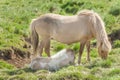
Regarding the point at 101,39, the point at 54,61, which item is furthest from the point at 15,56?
the point at 101,39

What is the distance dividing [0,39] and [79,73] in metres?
5.02

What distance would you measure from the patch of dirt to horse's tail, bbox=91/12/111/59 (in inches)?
110

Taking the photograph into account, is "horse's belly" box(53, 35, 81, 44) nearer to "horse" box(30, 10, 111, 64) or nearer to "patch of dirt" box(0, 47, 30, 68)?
"horse" box(30, 10, 111, 64)

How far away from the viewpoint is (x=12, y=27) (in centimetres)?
1596

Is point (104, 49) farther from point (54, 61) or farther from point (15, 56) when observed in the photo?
point (15, 56)

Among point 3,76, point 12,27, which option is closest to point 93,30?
point 3,76

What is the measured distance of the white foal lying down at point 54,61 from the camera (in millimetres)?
10820

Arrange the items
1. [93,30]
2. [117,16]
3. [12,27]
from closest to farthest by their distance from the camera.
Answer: [93,30], [12,27], [117,16]

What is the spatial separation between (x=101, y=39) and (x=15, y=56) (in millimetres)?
3403

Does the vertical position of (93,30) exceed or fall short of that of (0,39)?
it exceeds it

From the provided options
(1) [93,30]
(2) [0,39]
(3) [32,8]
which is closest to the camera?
(1) [93,30]

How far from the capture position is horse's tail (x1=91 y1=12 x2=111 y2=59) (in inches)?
435

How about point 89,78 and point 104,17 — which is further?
point 104,17

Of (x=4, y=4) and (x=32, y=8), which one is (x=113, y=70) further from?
(x=4, y=4)
